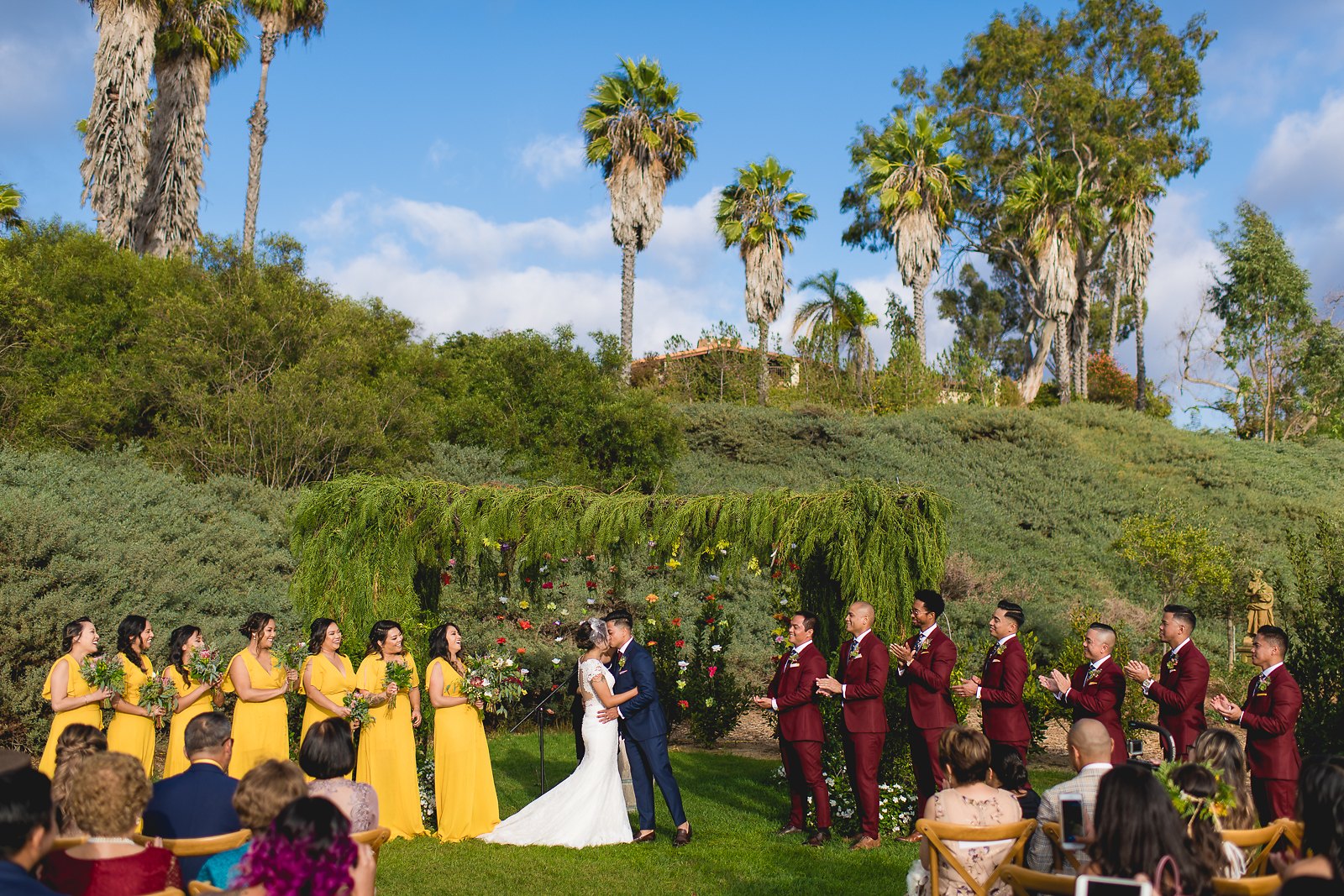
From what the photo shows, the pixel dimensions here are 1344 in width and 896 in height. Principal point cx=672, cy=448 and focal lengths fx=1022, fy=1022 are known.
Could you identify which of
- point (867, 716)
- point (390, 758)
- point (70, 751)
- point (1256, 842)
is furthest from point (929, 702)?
point (70, 751)

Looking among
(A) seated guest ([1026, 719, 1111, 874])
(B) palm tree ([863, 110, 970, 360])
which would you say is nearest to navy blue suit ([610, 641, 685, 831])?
(A) seated guest ([1026, 719, 1111, 874])

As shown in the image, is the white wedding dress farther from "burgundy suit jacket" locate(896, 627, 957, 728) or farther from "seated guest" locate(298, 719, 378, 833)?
"seated guest" locate(298, 719, 378, 833)

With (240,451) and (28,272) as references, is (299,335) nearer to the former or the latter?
(240,451)

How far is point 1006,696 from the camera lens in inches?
305

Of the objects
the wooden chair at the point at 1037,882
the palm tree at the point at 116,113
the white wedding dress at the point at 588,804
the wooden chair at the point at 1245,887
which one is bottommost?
the white wedding dress at the point at 588,804

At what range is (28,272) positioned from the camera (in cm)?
2055

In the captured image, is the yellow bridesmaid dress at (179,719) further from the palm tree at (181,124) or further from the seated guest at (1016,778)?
the palm tree at (181,124)

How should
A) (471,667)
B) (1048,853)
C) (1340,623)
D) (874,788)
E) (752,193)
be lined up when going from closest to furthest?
1. (1048,853)
2. (874,788)
3. (471,667)
4. (1340,623)
5. (752,193)

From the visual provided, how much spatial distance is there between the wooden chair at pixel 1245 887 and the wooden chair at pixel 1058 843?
2.24 ft

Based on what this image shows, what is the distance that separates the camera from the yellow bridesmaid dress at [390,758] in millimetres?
8328

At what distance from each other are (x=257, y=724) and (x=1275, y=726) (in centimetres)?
739

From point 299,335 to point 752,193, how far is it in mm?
18801

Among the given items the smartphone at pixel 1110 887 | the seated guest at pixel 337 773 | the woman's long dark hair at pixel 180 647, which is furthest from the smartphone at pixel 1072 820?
the woman's long dark hair at pixel 180 647

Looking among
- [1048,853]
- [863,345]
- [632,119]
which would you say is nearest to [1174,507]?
[863,345]
